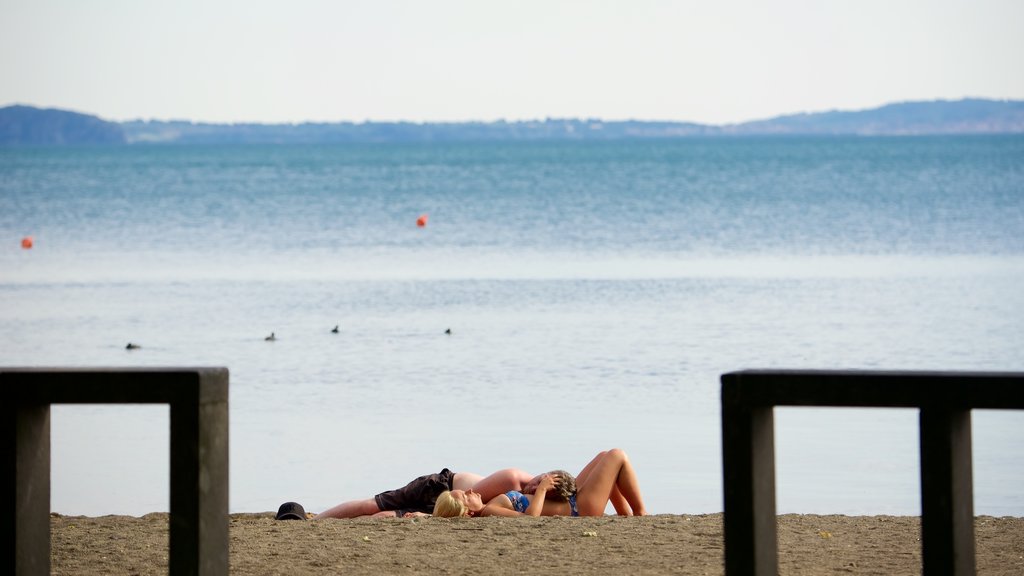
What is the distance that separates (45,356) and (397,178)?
69.0 metres

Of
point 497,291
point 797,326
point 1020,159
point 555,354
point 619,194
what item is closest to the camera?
point 555,354

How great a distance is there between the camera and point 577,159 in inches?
4500

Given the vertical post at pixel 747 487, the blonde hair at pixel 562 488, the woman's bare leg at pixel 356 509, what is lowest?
the woman's bare leg at pixel 356 509

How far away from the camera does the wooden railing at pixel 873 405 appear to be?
368 centimetres

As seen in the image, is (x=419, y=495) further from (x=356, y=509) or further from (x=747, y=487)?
(x=747, y=487)

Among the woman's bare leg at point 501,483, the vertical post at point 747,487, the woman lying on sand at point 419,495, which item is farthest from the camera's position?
the woman lying on sand at point 419,495

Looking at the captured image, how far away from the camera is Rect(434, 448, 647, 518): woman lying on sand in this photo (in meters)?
7.62

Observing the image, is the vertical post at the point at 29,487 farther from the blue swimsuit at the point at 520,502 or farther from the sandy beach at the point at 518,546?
the blue swimsuit at the point at 520,502

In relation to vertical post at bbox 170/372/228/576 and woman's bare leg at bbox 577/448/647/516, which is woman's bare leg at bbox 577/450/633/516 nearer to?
woman's bare leg at bbox 577/448/647/516

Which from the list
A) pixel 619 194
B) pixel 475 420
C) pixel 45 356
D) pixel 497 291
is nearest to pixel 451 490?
pixel 475 420

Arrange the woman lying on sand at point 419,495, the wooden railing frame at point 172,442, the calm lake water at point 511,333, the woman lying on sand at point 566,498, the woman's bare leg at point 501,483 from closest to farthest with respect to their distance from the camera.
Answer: the wooden railing frame at point 172,442 < the woman lying on sand at point 566,498 < the woman's bare leg at point 501,483 < the woman lying on sand at point 419,495 < the calm lake water at point 511,333

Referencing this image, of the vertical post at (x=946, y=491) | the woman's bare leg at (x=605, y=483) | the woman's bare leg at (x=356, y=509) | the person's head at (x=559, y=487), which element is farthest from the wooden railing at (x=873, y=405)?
the woman's bare leg at (x=356, y=509)

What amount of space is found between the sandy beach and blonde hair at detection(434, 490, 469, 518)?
0.47ft

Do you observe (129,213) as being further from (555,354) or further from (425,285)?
(555,354)
